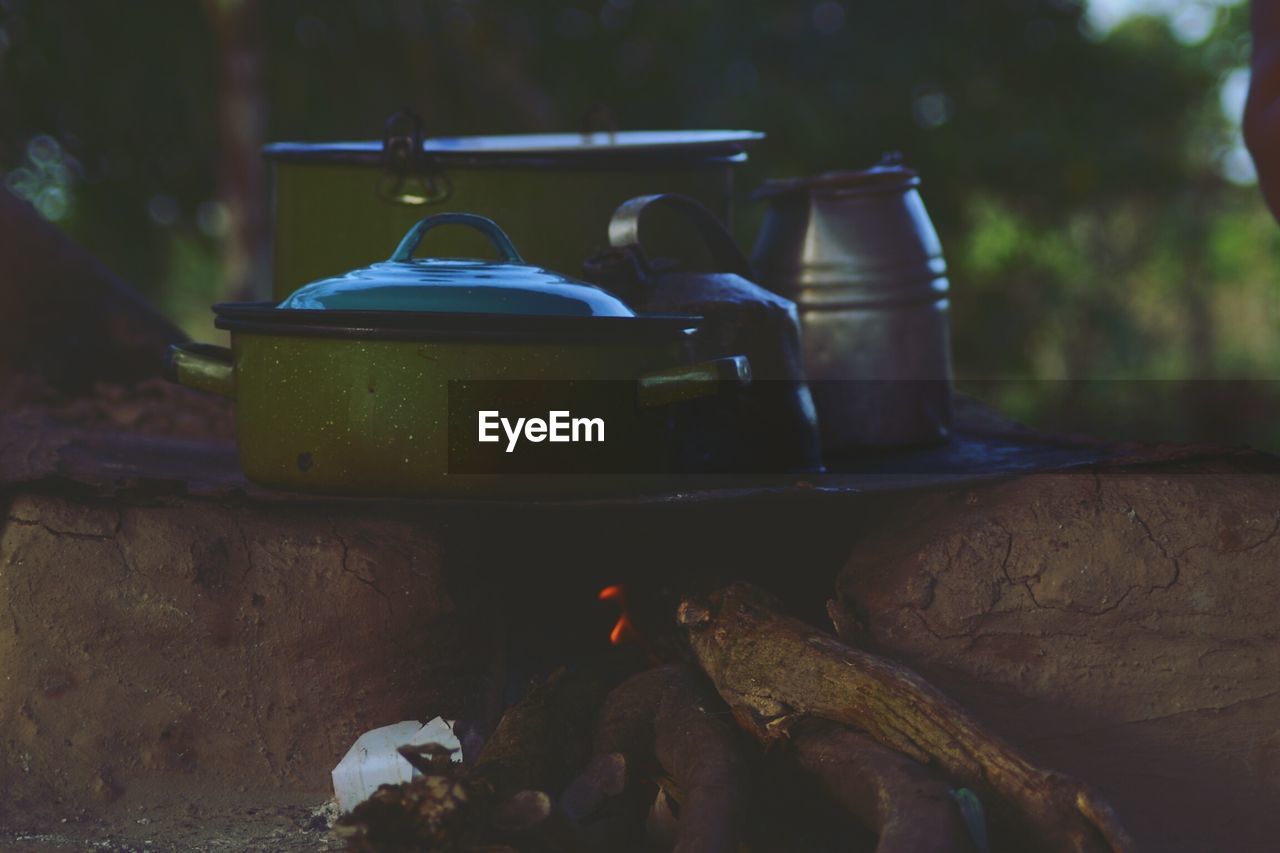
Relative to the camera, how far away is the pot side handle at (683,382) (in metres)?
2.10

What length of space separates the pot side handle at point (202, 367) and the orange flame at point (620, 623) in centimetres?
69

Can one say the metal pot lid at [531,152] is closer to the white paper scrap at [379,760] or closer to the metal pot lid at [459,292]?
the metal pot lid at [459,292]

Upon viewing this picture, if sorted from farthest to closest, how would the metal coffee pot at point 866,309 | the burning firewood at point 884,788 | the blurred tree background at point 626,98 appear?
the blurred tree background at point 626,98 → the metal coffee pot at point 866,309 → the burning firewood at point 884,788

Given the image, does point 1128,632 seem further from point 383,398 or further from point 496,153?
point 496,153

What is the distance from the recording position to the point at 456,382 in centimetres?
204

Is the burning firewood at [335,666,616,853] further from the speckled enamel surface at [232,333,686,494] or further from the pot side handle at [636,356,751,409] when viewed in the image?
the pot side handle at [636,356,751,409]

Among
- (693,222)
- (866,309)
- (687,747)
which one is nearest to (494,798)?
(687,747)

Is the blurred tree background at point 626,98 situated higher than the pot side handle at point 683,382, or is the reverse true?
the blurred tree background at point 626,98

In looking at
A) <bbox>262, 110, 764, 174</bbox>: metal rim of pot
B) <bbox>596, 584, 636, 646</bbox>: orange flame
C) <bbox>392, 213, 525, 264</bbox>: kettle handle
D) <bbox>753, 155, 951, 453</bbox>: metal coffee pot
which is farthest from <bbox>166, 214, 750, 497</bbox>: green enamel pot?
<bbox>753, 155, 951, 453</bbox>: metal coffee pot

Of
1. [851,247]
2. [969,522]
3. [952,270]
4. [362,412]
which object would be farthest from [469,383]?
[952,270]

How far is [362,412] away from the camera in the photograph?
208cm

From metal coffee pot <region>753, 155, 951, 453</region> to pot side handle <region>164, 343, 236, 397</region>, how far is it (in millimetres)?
1061

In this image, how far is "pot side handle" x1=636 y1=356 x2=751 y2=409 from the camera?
2096 millimetres

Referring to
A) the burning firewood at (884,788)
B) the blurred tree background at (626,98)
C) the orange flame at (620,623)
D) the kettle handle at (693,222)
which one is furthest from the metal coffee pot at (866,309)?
the blurred tree background at (626,98)
